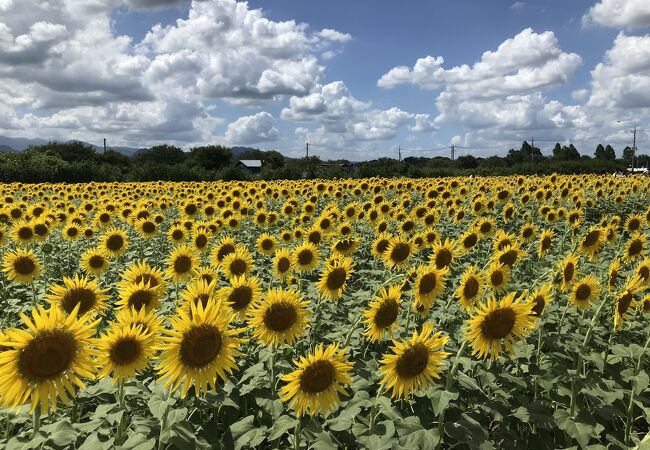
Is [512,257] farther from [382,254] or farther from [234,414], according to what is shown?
[234,414]

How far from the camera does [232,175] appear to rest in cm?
3912

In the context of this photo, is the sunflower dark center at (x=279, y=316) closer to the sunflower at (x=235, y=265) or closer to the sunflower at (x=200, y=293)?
the sunflower at (x=200, y=293)

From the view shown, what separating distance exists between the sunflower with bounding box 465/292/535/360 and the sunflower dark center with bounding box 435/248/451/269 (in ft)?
6.24

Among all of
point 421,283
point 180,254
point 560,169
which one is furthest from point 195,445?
point 560,169

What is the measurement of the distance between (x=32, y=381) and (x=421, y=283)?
11.0 feet

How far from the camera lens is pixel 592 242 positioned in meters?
7.38

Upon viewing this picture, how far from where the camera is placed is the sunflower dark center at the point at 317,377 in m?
3.13

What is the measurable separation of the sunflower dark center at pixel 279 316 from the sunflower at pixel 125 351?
914 mm

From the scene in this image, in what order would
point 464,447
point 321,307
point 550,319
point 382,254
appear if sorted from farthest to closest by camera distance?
point 382,254
point 321,307
point 550,319
point 464,447

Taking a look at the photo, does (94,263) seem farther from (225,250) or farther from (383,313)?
(383,313)

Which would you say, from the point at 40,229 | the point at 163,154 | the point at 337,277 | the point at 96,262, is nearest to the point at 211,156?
the point at 163,154

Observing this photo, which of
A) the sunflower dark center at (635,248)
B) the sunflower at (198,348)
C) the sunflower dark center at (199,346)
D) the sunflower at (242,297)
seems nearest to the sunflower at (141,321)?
the sunflower at (198,348)

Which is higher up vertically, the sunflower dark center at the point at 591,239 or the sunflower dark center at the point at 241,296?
the sunflower dark center at the point at 591,239

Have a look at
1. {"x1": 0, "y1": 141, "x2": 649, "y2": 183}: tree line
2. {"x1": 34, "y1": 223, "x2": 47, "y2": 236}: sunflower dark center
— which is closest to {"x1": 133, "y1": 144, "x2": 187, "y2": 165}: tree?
{"x1": 0, "y1": 141, "x2": 649, "y2": 183}: tree line
